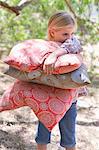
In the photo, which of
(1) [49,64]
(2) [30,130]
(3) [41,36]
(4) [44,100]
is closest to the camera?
(1) [49,64]

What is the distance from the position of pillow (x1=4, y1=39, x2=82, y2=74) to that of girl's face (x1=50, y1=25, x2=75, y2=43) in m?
0.10

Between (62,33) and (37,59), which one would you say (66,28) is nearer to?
(62,33)

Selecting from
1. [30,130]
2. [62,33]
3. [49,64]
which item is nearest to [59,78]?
[49,64]

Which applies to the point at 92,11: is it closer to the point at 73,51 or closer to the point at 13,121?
the point at 13,121

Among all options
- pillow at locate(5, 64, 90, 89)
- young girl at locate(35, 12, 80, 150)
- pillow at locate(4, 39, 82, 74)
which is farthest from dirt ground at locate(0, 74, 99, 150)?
pillow at locate(4, 39, 82, 74)

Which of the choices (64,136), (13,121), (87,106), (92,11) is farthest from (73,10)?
Answer: (64,136)

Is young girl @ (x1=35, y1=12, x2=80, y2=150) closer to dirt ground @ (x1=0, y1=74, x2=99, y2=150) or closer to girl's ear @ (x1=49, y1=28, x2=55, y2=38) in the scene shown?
girl's ear @ (x1=49, y1=28, x2=55, y2=38)

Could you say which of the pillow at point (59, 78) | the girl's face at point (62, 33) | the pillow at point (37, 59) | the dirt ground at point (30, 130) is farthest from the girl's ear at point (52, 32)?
the dirt ground at point (30, 130)

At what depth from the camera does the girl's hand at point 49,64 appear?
2180 millimetres

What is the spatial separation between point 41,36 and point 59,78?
4.16 meters

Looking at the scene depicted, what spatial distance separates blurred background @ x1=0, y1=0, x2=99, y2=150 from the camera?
10.6ft

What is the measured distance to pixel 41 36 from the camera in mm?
6363

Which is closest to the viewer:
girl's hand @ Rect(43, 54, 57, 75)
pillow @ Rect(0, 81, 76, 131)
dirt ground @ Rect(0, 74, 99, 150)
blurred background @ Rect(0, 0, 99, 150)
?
girl's hand @ Rect(43, 54, 57, 75)

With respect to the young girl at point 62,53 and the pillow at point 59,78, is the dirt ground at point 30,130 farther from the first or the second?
the pillow at point 59,78
